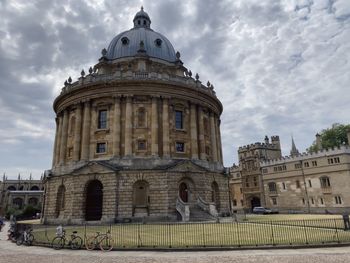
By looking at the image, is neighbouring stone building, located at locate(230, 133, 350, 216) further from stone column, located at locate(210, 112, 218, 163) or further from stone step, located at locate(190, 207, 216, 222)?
stone step, located at locate(190, 207, 216, 222)

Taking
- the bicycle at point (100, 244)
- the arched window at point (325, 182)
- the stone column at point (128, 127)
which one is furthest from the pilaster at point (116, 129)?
the arched window at point (325, 182)

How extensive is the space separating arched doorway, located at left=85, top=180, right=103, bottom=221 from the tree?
4987cm

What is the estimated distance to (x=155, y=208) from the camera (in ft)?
101

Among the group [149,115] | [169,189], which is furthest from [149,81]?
[169,189]

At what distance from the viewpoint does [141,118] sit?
3534cm

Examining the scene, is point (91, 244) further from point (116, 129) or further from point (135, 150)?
point (116, 129)

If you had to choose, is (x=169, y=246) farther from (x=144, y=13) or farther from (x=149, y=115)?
(x=144, y=13)

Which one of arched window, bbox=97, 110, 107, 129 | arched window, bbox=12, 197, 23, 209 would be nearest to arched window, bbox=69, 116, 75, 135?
arched window, bbox=97, 110, 107, 129

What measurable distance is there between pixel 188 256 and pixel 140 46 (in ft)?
111

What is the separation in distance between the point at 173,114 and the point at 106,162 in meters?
10.1

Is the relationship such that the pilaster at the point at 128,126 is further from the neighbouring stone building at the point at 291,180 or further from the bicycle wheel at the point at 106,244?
the neighbouring stone building at the point at 291,180

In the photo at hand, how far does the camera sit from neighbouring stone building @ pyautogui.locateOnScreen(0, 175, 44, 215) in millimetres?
Answer: 92500

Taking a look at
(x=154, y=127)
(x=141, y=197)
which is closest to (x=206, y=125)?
(x=154, y=127)

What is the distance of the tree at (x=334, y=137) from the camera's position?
210 feet
